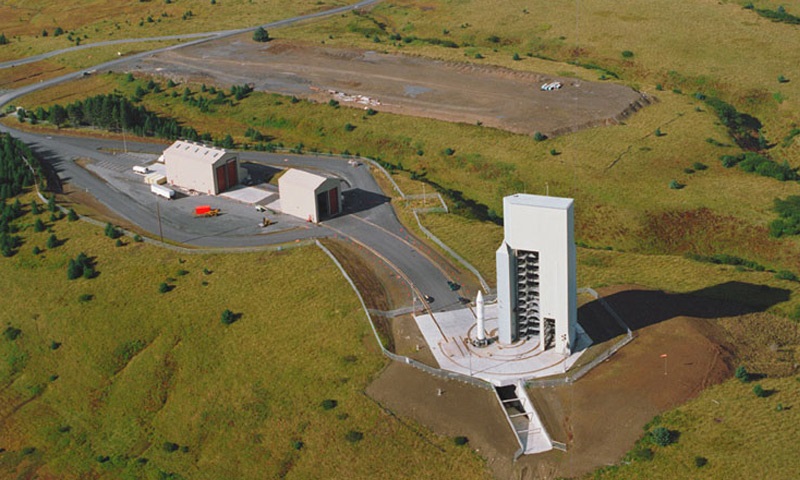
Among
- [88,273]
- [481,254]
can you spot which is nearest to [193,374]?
[88,273]

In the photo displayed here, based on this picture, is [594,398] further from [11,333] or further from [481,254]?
[11,333]

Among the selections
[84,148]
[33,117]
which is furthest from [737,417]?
[33,117]

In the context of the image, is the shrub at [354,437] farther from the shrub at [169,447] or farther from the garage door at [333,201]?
the garage door at [333,201]

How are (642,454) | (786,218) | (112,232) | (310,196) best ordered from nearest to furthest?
(642,454) < (310,196) < (112,232) < (786,218)

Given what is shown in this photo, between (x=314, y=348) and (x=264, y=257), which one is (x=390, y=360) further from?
(x=264, y=257)

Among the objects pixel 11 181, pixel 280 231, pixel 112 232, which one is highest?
pixel 11 181

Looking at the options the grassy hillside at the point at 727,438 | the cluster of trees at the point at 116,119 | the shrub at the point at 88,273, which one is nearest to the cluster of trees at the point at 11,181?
the cluster of trees at the point at 116,119
